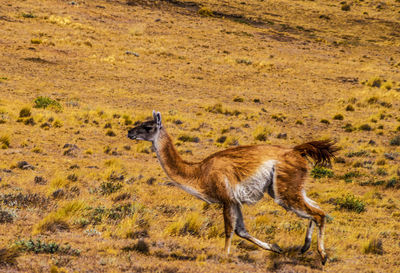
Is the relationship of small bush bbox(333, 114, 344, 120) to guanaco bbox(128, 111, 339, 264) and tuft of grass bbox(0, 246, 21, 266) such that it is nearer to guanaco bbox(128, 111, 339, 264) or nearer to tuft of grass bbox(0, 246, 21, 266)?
guanaco bbox(128, 111, 339, 264)

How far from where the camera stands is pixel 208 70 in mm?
31703

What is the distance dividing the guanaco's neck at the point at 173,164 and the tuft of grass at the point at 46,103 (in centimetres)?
1461

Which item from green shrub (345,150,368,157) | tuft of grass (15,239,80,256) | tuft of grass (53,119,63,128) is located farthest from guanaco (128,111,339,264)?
tuft of grass (53,119,63,128)

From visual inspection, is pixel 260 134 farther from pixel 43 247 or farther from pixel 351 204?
pixel 43 247

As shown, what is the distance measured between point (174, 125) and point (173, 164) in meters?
13.6

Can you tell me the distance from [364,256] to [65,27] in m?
34.3

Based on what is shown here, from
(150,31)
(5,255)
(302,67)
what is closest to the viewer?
(5,255)

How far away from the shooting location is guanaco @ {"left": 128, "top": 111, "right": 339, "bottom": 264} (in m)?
6.01

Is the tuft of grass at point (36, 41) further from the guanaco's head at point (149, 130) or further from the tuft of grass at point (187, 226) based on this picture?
the guanaco's head at point (149, 130)

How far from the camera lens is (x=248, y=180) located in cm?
601

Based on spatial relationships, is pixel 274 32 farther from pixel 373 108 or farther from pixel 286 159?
pixel 286 159

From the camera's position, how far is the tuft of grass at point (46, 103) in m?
20.0

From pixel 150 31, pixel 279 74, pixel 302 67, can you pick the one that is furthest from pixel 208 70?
pixel 150 31

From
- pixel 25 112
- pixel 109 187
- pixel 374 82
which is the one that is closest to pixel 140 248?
pixel 109 187
